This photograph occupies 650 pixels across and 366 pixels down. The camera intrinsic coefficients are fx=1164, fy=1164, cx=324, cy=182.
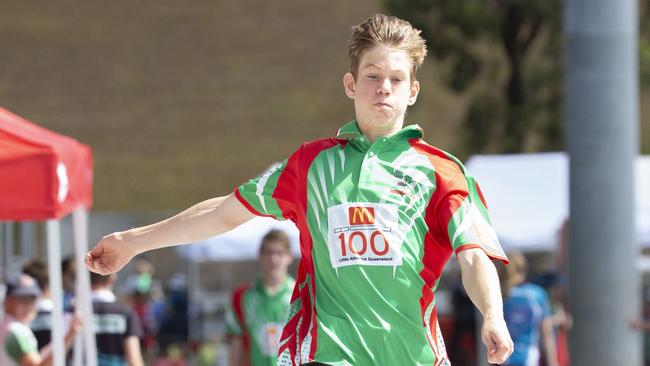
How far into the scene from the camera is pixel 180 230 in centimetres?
321

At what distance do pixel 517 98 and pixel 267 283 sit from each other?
16401 mm

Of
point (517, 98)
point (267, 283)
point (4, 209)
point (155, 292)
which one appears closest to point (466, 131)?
point (517, 98)

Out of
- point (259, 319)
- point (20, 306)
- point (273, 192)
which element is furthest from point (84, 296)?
point (273, 192)

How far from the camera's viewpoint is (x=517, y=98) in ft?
74.8

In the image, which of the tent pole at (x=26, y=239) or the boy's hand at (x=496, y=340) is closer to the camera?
the boy's hand at (x=496, y=340)

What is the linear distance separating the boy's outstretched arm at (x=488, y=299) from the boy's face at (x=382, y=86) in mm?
441

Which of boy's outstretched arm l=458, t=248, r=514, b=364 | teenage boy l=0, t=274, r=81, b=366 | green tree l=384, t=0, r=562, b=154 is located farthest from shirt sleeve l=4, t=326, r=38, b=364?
green tree l=384, t=0, r=562, b=154

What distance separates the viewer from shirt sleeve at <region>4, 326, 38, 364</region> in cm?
680

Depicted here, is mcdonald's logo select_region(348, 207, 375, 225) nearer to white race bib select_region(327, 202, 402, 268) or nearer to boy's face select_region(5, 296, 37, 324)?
white race bib select_region(327, 202, 402, 268)

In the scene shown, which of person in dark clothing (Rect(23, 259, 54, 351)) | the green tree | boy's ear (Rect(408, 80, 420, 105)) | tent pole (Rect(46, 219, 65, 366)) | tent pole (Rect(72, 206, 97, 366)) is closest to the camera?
boy's ear (Rect(408, 80, 420, 105))

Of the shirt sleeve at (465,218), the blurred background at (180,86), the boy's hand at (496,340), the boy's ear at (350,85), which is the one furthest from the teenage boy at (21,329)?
the blurred background at (180,86)

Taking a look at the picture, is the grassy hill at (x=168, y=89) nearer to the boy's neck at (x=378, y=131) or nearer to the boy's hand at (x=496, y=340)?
the boy's neck at (x=378, y=131)

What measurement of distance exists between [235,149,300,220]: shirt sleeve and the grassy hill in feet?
90.8

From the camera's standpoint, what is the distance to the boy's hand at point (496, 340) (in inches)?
107
